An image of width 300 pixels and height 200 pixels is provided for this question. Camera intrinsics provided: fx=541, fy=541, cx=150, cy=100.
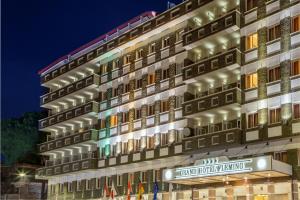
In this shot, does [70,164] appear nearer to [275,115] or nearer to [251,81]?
[251,81]

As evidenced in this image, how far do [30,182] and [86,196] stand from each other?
30.2 metres

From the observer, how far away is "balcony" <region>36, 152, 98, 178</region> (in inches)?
2426

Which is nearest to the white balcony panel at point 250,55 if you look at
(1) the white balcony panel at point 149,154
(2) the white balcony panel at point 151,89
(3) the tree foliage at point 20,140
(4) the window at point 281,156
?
(4) the window at point 281,156

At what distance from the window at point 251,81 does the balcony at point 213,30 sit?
4.50 meters

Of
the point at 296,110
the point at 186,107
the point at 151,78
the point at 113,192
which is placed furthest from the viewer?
the point at 151,78

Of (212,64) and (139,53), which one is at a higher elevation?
(139,53)

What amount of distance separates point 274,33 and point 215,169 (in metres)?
11.9

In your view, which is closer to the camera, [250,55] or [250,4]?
[250,55]

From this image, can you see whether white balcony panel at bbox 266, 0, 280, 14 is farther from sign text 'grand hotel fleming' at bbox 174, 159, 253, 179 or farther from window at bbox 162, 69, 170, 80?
window at bbox 162, 69, 170, 80

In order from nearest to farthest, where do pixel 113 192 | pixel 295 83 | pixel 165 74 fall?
pixel 295 83 < pixel 165 74 < pixel 113 192

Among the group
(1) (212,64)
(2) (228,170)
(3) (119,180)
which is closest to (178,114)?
(1) (212,64)

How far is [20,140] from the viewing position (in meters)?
96.6

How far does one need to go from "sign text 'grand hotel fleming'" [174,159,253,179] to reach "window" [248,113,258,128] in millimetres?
4948

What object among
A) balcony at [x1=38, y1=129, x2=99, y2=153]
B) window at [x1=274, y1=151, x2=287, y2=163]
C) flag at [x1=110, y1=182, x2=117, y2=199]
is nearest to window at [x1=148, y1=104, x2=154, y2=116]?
flag at [x1=110, y1=182, x2=117, y2=199]
